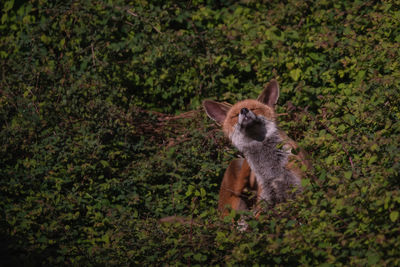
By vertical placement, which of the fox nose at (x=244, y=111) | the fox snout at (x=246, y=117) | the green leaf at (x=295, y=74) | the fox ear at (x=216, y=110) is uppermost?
the green leaf at (x=295, y=74)

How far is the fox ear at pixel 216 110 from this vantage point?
5.74m

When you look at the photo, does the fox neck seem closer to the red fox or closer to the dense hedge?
the red fox

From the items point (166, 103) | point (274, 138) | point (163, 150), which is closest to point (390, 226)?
point (274, 138)

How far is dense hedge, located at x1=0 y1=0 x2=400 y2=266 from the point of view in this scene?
3402mm

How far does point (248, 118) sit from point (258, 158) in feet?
1.52

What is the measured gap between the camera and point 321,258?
3221mm

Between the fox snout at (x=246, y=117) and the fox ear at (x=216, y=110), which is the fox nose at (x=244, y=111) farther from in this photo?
the fox ear at (x=216, y=110)

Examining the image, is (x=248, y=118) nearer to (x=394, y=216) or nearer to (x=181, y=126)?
(x=181, y=126)

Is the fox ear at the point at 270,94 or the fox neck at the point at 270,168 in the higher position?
the fox ear at the point at 270,94

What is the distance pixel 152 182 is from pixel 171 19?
299cm

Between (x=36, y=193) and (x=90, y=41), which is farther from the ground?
(x=90, y=41)

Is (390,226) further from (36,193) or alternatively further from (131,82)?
(131,82)

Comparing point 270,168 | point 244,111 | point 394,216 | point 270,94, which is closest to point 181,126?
point 270,94

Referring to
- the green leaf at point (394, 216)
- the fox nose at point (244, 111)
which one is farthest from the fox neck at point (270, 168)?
the green leaf at point (394, 216)
